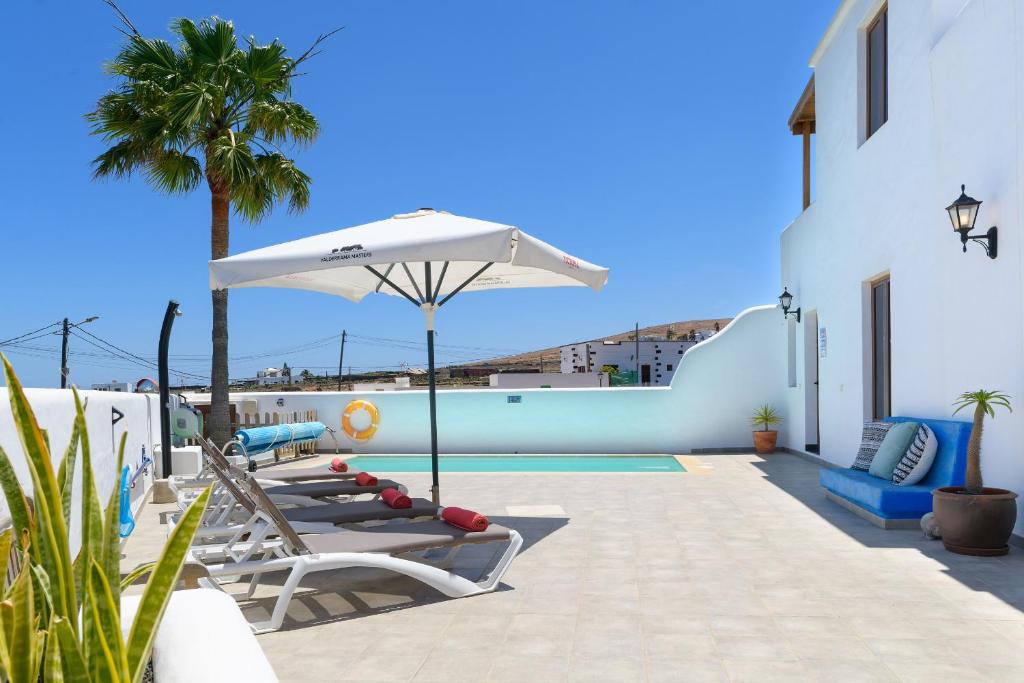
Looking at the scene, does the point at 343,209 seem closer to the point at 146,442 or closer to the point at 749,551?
the point at 146,442

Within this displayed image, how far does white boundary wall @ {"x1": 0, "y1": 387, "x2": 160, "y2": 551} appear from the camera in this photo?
3.61m

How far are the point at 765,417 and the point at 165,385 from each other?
9107mm

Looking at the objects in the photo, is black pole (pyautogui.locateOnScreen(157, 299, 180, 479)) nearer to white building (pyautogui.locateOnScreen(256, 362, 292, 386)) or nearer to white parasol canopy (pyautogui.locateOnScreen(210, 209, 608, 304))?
white parasol canopy (pyautogui.locateOnScreen(210, 209, 608, 304))

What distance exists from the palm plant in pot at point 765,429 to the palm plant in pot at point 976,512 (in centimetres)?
707

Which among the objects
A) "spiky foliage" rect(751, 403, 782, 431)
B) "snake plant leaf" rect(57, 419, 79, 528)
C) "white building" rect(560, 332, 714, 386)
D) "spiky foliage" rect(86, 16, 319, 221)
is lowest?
"spiky foliage" rect(751, 403, 782, 431)

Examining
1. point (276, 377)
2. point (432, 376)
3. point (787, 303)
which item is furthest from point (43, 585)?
point (276, 377)

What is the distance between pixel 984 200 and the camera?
6.33 m

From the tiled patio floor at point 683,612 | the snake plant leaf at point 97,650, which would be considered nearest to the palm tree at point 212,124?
the tiled patio floor at point 683,612

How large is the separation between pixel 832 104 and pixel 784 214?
7.75 meters

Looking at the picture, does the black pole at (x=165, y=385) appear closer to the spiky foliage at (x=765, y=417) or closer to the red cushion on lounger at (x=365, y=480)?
the red cushion on lounger at (x=365, y=480)

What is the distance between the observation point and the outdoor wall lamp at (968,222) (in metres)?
6.11

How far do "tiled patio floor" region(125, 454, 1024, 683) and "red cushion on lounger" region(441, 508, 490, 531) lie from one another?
1.36 feet

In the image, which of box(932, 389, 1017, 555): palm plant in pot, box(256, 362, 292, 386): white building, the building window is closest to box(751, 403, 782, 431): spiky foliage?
the building window

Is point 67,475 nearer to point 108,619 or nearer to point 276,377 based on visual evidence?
point 108,619
